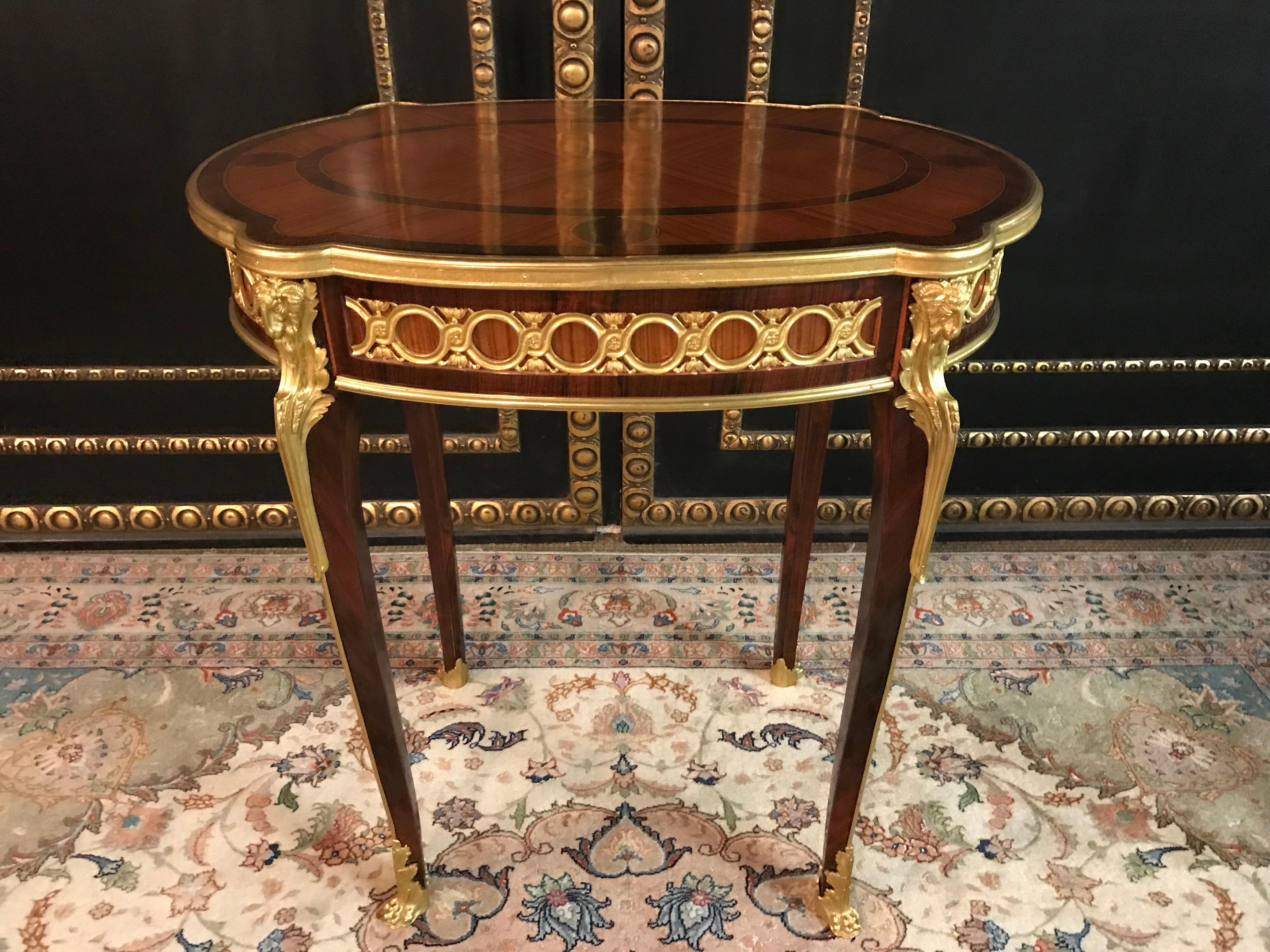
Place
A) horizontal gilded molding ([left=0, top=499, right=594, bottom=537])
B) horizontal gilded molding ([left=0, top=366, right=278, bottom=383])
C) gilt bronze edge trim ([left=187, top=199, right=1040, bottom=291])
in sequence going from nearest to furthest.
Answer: gilt bronze edge trim ([left=187, top=199, right=1040, bottom=291]), horizontal gilded molding ([left=0, top=366, right=278, bottom=383]), horizontal gilded molding ([left=0, top=499, right=594, bottom=537])

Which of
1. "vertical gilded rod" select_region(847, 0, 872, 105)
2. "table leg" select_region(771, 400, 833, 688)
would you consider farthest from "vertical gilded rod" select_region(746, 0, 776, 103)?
"table leg" select_region(771, 400, 833, 688)

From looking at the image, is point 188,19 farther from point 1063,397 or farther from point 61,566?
point 1063,397

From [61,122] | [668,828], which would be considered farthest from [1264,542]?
[61,122]

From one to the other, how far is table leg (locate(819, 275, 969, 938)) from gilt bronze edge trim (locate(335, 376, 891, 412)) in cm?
3

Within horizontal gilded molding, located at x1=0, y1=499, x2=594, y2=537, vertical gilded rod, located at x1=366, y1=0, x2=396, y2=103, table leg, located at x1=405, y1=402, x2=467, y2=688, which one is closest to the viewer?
table leg, located at x1=405, y1=402, x2=467, y2=688

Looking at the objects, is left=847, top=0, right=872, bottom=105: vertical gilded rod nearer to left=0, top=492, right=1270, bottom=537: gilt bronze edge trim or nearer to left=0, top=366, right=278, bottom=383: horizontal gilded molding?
left=0, top=492, right=1270, bottom=537: gilt bronze edge trim

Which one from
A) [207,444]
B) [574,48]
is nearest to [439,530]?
[207,444]

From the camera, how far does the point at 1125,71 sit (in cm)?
133

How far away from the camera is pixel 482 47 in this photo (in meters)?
1.28

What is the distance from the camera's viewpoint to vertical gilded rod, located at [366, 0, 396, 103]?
1257mm

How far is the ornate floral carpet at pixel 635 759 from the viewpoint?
3.31 ft

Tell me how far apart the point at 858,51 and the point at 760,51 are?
0.14 m

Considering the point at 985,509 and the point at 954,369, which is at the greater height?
the point at 954,369

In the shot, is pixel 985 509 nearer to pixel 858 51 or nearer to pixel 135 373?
pixel 858 51
